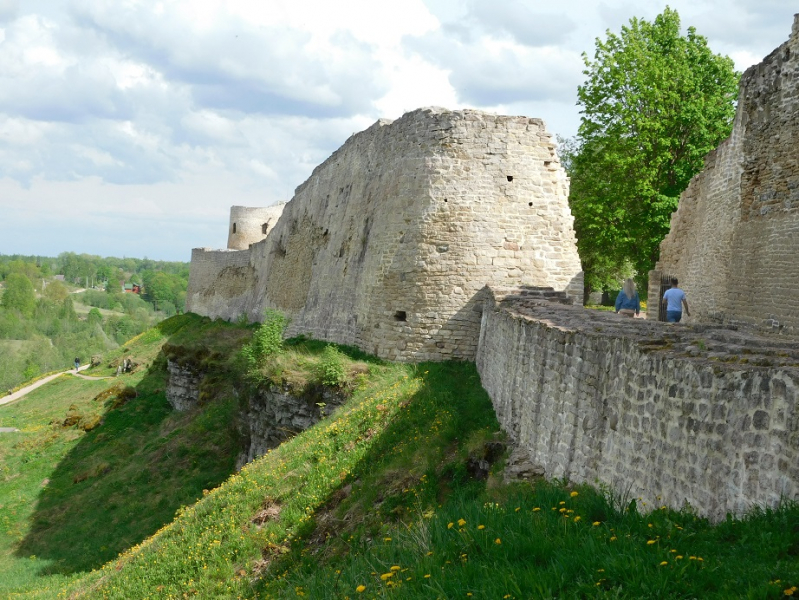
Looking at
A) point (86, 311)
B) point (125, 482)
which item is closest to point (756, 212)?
point (125, 482)

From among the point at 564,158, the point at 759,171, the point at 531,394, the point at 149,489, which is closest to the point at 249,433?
the point at 149,489

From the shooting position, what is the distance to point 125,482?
66.4 ft

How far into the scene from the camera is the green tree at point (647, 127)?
23.2 m

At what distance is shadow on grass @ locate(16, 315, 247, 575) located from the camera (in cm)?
1711

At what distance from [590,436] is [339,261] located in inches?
527

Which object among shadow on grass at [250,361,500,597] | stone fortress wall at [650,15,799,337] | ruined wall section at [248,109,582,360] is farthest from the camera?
ruined wall section at [248,109,582,360]

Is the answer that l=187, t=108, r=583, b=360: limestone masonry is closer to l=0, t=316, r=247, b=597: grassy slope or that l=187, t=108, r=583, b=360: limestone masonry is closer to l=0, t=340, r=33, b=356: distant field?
l=0, t=316, r=247, b=597: grassy slope

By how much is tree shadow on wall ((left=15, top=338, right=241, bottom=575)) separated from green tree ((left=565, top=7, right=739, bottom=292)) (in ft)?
45.7

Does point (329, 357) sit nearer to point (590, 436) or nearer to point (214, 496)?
point (214, 496)

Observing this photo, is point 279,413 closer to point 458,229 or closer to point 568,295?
point 458,229

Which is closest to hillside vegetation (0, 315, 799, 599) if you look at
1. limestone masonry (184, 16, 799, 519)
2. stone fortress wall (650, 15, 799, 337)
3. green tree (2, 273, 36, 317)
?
limestone masonry (184, 16, 799, 519)

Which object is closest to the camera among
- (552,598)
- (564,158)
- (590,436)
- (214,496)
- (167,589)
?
(552,598)

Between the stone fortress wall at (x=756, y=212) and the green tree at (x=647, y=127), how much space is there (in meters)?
6.37

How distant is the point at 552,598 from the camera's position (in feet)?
13.4
